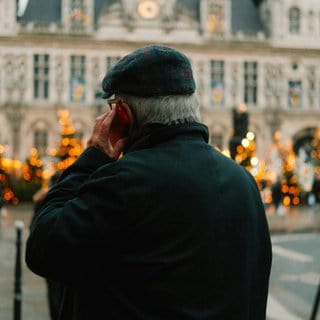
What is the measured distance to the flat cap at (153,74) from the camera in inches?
86.4

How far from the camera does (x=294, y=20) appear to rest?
40188 millimetres

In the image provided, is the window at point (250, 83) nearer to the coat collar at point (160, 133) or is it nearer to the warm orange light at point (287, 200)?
the warm orange light at point (287, 200)

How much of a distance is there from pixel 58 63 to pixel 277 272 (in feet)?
91.7

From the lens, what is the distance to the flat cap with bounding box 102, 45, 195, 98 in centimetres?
219

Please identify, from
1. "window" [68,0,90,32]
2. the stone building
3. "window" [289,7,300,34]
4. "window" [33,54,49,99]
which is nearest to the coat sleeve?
the stone building

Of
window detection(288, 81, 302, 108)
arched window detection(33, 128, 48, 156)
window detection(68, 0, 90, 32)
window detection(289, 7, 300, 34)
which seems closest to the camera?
arched window detection(33, 128, 48, 156)

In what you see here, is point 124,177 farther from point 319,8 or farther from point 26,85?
point 319,8

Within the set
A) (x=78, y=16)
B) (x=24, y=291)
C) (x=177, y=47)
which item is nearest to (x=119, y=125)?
(x=24, y=291)

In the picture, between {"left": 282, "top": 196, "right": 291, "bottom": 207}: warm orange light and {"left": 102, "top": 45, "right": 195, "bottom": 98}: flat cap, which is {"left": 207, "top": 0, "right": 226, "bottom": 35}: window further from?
{"left": 102, "top": 45, "right": 195, "bottom": 98}: flat cap

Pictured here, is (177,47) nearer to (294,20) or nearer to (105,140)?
(294,20)

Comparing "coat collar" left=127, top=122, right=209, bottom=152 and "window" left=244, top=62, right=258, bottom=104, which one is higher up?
"coat collar" left=127, top=122, right=209, bottom=152

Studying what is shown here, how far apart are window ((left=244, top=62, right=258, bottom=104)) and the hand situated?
3669 cm

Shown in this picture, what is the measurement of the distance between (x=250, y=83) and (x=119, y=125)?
121ft

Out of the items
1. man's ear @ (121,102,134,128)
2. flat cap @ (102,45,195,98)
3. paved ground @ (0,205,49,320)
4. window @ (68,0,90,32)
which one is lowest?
paved ground @ (0,205,49,320)
